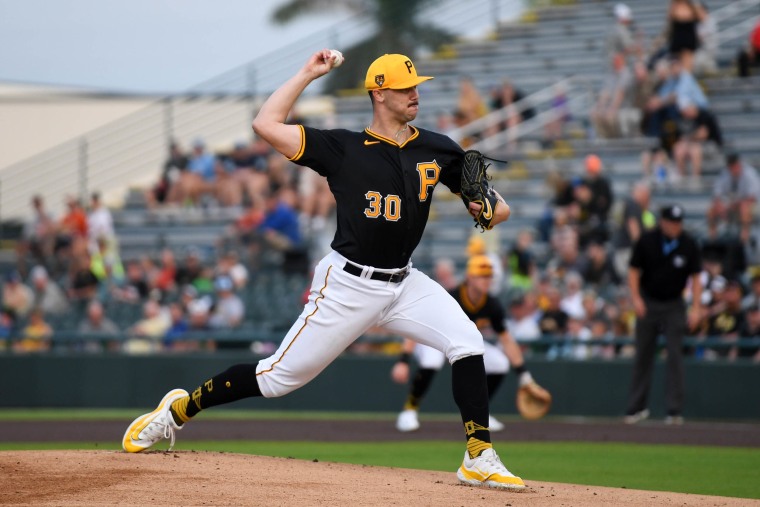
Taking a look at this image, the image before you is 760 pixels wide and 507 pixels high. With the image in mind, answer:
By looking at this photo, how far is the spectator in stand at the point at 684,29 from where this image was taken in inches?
760

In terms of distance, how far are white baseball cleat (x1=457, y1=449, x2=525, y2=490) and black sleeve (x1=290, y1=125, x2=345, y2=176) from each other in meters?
1.87

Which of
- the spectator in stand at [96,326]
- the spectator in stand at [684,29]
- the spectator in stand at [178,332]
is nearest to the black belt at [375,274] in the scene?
the spectator in stand at [178,332]

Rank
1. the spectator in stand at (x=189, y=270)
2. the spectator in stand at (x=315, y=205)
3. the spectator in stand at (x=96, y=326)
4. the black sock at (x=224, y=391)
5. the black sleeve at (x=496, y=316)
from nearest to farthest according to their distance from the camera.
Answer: the black sock at (x=224, y=391) → the black sleeve at (x=496, y=316) → the spectator in stand at (x=96, y=326) → the spectator in stand at (x=315, y=205) → the spectator in stand at (x=189, y=270)

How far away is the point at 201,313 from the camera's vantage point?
18.6 meters

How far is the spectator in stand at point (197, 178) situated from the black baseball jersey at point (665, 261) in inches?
437

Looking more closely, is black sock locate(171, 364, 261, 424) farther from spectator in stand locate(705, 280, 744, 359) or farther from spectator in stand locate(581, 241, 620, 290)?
spectator in stand locate(581, 241, 620, 290)

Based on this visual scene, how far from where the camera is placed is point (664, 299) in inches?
571

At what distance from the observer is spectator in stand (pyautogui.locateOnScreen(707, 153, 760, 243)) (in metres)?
16.3

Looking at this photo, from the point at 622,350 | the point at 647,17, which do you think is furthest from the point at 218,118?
the point at 622,350

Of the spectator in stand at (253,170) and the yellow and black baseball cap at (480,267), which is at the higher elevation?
the spectator in stand at (253,170)

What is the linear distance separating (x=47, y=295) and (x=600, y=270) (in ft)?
29.8

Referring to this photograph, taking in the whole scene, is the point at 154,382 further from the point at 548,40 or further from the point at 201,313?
the point at 548,40

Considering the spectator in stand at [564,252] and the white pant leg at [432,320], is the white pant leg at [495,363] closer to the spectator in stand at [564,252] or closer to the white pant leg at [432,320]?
the spectator in stand at [564,252]

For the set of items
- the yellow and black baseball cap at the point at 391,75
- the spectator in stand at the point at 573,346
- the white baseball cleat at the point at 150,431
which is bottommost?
the spectator in stand at the point at 573,346
